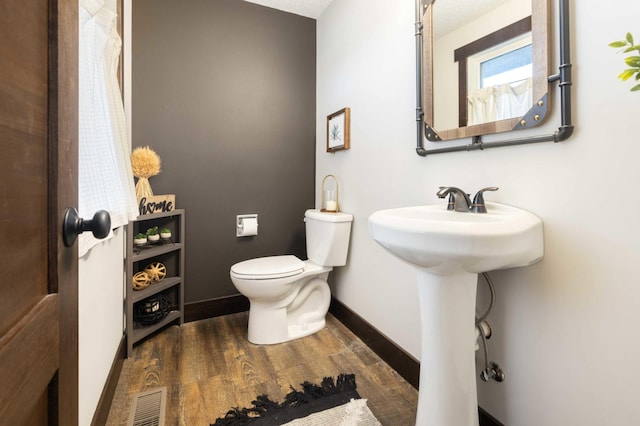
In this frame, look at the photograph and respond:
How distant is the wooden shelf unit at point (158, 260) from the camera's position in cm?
168

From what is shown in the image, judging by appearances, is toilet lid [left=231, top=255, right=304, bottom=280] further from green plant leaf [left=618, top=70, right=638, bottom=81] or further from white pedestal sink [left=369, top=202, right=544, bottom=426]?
green plant leaf [left=618, top=70, right=638, bottom=81]

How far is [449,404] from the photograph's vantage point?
1.00m

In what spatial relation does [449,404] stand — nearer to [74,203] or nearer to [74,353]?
[74,353]

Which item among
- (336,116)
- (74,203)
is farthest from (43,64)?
(336,116)

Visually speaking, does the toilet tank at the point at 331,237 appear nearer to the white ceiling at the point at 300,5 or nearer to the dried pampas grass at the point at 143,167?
the dried pampas grass at the point at 143,167

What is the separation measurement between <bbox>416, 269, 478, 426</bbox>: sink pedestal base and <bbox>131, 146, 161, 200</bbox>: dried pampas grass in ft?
5.46

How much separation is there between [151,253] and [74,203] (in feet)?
4.71

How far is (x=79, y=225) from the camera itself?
0.49m

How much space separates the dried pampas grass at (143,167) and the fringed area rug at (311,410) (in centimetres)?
132

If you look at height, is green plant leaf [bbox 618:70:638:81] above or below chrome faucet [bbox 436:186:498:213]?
above

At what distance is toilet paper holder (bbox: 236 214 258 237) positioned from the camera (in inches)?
88.7

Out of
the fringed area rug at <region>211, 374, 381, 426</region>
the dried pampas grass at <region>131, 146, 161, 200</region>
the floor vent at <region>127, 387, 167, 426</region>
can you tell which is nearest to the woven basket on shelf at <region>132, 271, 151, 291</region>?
the dried pampas grass at <region>131, 146, 161, 200</region>

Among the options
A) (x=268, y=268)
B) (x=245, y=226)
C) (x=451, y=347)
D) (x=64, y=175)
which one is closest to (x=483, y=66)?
(x=451, y=347)

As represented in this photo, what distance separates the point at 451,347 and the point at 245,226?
163cm
